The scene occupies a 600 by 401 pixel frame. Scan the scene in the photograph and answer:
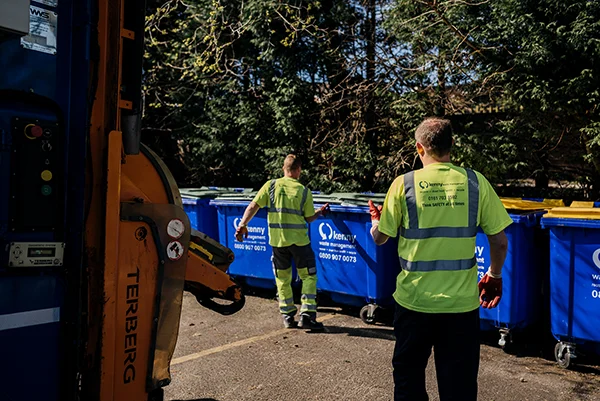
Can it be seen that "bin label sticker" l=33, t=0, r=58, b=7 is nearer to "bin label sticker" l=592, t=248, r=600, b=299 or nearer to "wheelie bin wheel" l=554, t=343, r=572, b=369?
"bin label sticker" l=592, t=248, r=600, b=299

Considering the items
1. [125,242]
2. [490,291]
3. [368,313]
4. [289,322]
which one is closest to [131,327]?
[125,242]

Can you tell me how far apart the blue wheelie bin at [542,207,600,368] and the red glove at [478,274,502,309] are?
1.98m

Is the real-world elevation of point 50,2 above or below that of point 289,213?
above

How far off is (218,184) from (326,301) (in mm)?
6771

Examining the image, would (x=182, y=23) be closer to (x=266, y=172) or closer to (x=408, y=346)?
(x=266, y=172)

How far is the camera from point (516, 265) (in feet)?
17.0

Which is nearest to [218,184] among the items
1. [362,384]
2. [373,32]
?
[373,32]

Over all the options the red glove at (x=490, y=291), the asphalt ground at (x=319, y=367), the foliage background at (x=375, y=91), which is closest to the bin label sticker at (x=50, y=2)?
the red glove at (x=490, y=291)

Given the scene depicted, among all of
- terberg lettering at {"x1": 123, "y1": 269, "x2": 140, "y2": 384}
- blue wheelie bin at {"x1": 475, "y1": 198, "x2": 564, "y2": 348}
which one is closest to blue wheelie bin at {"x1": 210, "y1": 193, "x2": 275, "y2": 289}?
blue wheelie bin at {"x1": 475, "y1": 198, "x2": 564, "y2": 348}

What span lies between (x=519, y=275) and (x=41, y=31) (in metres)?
4.51

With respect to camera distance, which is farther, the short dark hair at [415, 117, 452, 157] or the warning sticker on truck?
the short dark hair at [415, 117, 452, 157]

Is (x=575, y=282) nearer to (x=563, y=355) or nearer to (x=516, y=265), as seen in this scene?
(x=516, y=265)

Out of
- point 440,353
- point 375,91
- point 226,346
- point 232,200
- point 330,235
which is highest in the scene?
point 375,91

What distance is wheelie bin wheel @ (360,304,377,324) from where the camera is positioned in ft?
19.9
